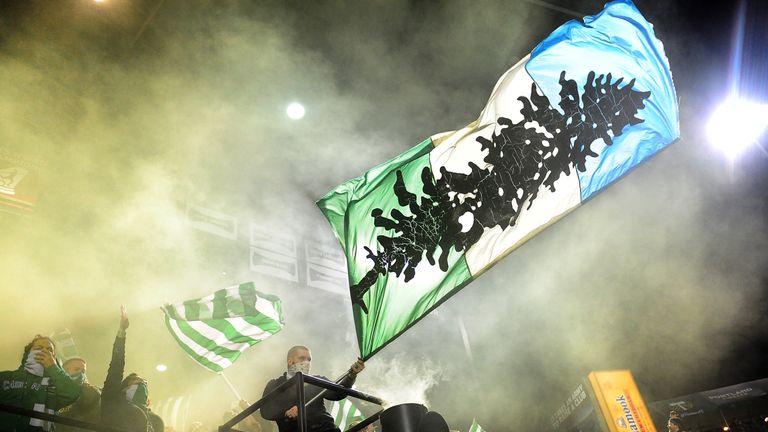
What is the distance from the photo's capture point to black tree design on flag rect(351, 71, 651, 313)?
3.17 meters

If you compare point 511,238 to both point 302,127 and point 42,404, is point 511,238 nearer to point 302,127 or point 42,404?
point 42,404

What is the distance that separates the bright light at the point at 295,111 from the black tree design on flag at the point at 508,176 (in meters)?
5.02

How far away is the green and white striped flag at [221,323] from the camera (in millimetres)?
5168

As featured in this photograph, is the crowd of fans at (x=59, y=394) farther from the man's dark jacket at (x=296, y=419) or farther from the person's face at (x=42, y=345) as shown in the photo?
the man's dark jacket at (x=296, y=419)

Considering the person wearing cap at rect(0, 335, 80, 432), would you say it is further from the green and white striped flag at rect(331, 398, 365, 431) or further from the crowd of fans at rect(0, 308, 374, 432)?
the green and white striped flag at rect(331, 398, 365, 431)

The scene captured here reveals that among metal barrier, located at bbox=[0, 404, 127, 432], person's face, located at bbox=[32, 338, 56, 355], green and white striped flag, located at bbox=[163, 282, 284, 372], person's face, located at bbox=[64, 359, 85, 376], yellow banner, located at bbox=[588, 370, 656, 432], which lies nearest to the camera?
metal barrier, located at bbox=[0, 404, 127, 432]

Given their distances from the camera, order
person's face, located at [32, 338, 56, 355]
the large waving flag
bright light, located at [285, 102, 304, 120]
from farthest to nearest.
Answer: bright light, located at [285, 102, 304, 120], person's face, located at [32, 338, 56, 355], the large waving flag

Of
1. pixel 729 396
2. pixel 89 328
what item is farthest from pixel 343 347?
pixel 729 396

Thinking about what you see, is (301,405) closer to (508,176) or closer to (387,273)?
(387,273)

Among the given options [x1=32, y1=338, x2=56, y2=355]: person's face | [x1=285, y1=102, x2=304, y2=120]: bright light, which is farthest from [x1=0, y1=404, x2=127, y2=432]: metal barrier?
[x1=285, y1=102, x2=304, y2=120]: bright light

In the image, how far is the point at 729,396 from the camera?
14.9m

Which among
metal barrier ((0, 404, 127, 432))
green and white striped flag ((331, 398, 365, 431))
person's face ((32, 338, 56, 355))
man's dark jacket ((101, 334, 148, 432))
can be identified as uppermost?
green and white striped flag ((331, 398, 365, 431))

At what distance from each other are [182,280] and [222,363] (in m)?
3.67

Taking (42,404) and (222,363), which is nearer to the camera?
(42,404)
